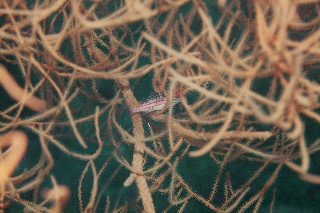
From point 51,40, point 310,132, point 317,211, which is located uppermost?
point 51,40

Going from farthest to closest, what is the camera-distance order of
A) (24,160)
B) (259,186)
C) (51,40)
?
1. (24,160)
2. (259,186)
3. (51,40)

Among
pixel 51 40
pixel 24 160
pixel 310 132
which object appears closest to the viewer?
pixel 51 40

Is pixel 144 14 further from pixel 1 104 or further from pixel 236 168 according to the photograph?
pixel 1 104

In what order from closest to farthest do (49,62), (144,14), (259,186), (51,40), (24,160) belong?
(144,14) → (51,40) → (49,62) → (259,186) → (24,160)

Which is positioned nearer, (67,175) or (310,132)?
(310,132)

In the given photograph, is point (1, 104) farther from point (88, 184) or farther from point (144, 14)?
point (144, 14)

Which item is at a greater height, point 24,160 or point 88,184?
point 24,160

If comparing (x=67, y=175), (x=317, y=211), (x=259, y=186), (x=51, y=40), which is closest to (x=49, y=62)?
(x=51, y=40)

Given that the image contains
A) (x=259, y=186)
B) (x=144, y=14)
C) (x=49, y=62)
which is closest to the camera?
(x=144, y=14)

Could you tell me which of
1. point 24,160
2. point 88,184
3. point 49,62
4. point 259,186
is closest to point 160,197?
point 88,184
